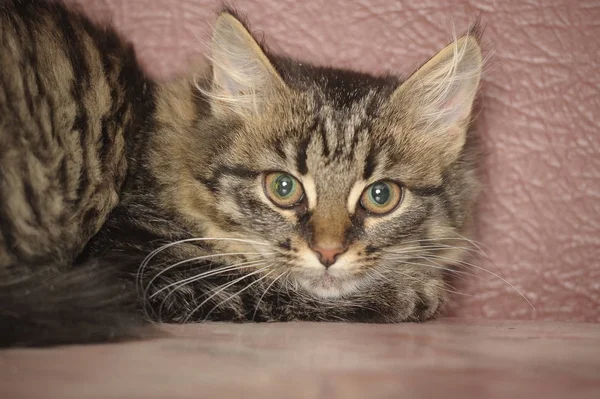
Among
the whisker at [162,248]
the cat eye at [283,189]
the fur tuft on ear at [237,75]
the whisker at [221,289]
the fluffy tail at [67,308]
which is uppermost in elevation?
the fur tuft on ear at [237,75]

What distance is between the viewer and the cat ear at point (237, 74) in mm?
1354

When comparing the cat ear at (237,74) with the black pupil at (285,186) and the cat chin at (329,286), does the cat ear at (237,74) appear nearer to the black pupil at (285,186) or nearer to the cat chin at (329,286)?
the black pupil at (285,186)

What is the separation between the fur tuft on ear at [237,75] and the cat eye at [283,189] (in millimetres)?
184

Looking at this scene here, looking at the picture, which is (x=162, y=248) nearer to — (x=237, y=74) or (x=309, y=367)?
(x=237, y=74)

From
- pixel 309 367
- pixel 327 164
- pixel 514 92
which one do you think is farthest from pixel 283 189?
pixel 514 92

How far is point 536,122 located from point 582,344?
874mm

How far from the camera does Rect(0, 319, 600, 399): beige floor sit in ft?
2.15

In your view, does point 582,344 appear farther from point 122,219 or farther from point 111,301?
point 122,219

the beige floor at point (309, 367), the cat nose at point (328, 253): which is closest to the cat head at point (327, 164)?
the cat nose at point (328, 253)

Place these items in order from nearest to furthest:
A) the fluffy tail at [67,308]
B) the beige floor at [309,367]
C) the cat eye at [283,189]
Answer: the beige floor at [309,367] < the fluffy tail at [67,308] < the cat eye at [283,189]

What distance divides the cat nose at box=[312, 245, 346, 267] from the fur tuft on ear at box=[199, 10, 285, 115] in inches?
15.2

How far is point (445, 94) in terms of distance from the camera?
146 centimetres

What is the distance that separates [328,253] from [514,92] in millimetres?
843

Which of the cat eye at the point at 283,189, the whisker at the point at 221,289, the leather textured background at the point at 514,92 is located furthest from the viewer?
the leather textured background at the point at 514,92
